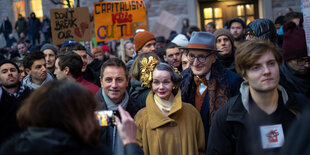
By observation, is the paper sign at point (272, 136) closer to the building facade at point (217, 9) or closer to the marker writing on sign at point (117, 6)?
the marker writing on sign at point (117, 6)

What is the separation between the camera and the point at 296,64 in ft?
14.9

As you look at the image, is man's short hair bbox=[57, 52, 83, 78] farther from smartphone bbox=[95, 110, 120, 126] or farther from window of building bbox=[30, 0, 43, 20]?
window of building bbox=[30, 0, 43, 20]

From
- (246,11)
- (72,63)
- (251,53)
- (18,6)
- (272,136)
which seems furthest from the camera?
A: (18,6)

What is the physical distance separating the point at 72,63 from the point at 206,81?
1.85 metres

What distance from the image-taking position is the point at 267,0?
18.2 meters

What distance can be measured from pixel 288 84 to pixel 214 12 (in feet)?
48.3

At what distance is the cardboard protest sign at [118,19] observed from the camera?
29.5 feet

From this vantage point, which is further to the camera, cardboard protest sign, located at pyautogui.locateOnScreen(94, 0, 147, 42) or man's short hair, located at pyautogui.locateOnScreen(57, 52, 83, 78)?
cardboard protest sign, located at pyautogui.locateOnScreen(94, 0, 147, 42)

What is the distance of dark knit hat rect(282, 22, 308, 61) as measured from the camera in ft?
15.0

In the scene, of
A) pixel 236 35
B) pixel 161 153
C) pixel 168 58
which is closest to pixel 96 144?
pixel 161 153

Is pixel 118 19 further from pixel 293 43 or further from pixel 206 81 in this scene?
pixel 293 43

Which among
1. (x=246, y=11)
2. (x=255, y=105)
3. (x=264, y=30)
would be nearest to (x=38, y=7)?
(x=246, y=11)

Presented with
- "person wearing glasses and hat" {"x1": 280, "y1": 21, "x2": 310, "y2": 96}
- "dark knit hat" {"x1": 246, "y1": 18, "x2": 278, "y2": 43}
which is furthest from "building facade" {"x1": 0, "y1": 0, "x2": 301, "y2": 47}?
"person wearing glasses and hat" {"x1": 280, "y1": 21, "x2": 310, "y2": 96}

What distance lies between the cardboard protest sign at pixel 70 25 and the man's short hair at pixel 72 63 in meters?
3.89
